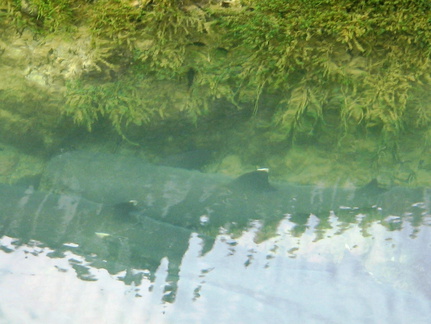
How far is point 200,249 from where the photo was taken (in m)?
2.36

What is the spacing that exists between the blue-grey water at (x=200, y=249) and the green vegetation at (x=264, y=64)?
39 cm

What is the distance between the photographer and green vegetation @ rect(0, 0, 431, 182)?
2.46 m

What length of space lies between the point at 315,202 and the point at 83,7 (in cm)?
182

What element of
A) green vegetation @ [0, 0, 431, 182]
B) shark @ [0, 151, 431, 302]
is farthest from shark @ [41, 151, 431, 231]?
green vegetation @ [0, 0, 431, 182]

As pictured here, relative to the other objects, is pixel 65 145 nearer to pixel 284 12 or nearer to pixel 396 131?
pixel 284 12

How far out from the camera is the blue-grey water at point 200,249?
6.72ft

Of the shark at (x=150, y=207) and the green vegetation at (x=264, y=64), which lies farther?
the green vegetation at (x=264, y=64)

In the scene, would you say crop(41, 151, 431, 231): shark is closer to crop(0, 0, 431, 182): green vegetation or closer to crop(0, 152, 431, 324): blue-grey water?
crop(0, 152, 431, 324): blue-grey water

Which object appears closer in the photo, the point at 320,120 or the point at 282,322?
the point at 282,322

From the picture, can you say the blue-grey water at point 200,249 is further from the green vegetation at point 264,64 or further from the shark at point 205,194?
the green vegetation at point 264,64

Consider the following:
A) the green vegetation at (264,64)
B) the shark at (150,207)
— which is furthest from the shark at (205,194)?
Answer: the green vegetation at (264,64)

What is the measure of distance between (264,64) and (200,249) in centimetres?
114

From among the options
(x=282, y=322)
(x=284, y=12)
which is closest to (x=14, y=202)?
(x=282, y=322)

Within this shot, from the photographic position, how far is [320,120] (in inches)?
112
